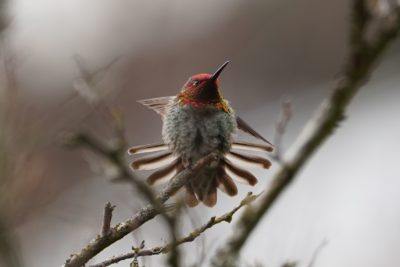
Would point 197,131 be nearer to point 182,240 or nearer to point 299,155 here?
point 182,240

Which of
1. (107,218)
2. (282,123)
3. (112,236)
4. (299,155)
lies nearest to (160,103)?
(112,236)

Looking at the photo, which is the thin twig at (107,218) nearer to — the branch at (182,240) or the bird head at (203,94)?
the branch at (182,240)

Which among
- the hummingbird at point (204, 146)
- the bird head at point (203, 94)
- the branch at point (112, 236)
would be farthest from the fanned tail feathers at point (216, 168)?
the branch at point (112, 236)

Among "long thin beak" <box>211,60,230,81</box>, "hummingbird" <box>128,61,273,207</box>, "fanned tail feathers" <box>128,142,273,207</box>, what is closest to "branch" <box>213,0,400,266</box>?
"long thin beak" <box>211,60,230,81</box>

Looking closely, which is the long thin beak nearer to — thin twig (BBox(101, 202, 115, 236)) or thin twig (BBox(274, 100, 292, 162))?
thin twig (BBox(101, 202, 115, 236))

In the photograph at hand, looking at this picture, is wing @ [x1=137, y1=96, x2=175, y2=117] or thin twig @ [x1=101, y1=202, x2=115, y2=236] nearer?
thin twig @ [x1=101, y1=202, x2=115, y2=236]
